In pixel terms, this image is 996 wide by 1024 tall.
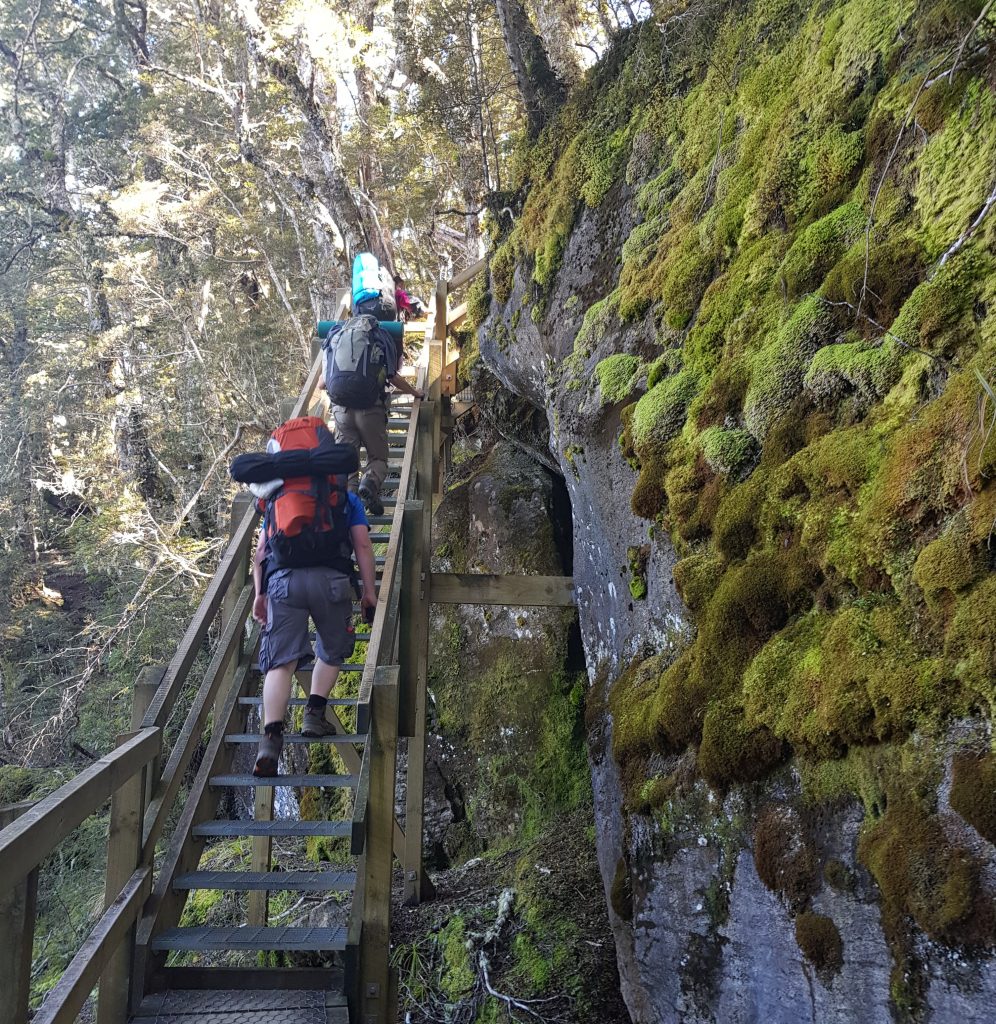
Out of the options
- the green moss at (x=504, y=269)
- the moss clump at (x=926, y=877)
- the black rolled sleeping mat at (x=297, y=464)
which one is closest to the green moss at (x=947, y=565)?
the moss clump at (x=926, y=877)

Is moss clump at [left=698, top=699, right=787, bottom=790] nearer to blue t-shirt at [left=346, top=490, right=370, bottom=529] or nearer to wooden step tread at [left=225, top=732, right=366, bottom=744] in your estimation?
wooden step tread at [left=225, top=732, right=366, bottom=744]

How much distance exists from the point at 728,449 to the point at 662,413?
2.24 ft

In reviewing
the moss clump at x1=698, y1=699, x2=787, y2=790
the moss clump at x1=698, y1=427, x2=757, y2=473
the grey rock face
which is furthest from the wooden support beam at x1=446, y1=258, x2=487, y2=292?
the moss clump at x1=698, y1=699, x2=787, y2=790

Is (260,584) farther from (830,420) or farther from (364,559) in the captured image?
(830,420)

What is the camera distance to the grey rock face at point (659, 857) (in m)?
2.41

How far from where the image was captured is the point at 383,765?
371 centimetres

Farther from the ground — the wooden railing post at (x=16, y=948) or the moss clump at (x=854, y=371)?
the moss clump at (x=854, y=371)

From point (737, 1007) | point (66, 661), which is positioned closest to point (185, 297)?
point (66, 661)

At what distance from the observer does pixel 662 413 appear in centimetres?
434

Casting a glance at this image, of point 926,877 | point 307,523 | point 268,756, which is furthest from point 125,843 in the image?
point 926,877

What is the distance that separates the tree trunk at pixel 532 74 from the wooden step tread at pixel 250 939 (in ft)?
24.6

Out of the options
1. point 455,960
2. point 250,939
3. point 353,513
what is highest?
point 353,513

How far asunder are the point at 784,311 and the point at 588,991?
4.01 meters

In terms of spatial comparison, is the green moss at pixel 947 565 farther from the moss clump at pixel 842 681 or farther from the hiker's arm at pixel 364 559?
the hiker's arm at pixel 364 559
